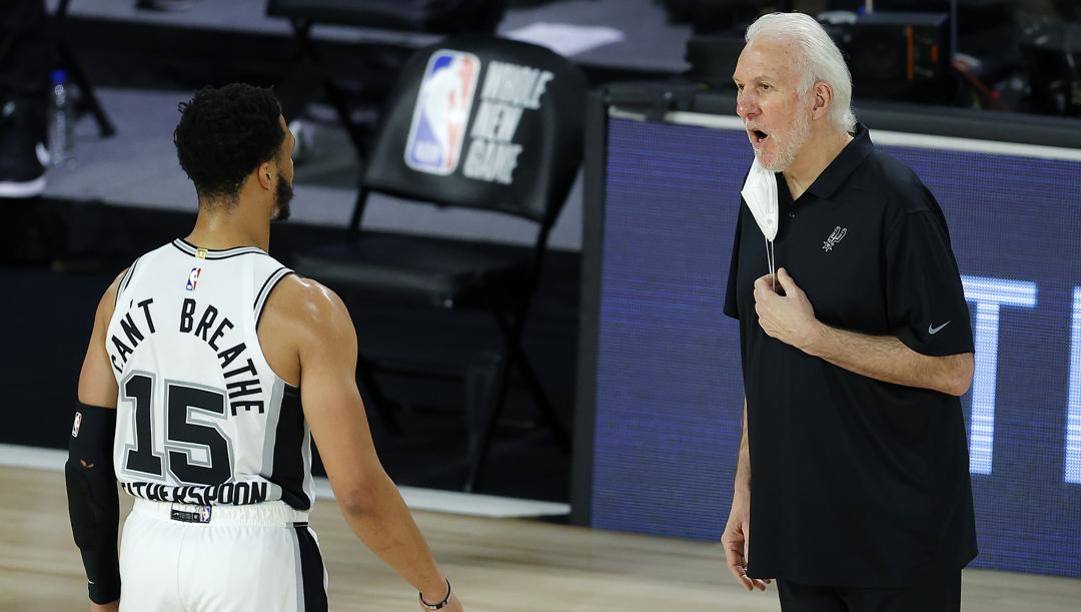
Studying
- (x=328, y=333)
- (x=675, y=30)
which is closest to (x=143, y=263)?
(x=328, y=333)

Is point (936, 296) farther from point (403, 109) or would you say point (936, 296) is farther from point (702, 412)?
point (403, 109)

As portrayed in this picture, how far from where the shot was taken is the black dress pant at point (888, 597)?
2.32 meters

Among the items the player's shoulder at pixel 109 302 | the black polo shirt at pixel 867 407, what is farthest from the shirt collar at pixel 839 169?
the player's shoulder at pixel 109 302

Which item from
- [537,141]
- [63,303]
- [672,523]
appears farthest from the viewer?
[63,303]

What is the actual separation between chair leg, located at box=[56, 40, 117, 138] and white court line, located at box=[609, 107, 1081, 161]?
422cm

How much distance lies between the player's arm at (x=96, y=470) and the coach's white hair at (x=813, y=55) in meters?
0.96

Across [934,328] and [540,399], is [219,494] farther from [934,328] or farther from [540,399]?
[540,399]

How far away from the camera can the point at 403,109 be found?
502 cm

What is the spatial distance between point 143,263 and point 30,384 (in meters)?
3.20

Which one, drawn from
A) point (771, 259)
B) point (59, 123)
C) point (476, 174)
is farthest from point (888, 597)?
point (59, 123)

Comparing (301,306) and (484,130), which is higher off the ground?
(301,306)

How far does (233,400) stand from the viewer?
215 centimetres

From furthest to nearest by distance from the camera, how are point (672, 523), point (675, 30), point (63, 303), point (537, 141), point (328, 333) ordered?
point (675, 30), point (63, 303), point (537, 141), point (672, 523), point (328, 333)

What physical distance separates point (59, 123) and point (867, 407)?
5958 millimetres
